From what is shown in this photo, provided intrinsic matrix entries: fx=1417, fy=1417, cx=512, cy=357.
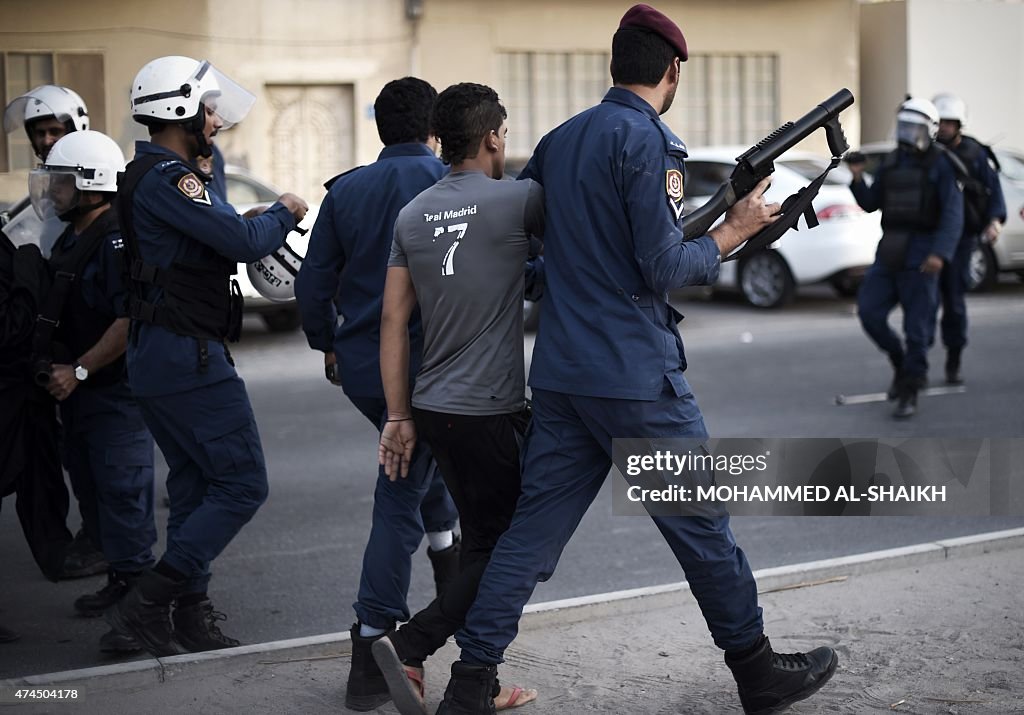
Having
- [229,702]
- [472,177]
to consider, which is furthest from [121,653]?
[472,177]

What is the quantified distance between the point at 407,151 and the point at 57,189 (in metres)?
1.51

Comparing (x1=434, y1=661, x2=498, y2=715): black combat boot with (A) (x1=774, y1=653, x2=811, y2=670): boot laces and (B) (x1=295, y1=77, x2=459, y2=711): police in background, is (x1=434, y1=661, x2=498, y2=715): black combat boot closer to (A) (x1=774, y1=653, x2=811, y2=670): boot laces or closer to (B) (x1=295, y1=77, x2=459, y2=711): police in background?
(B) (x1=295, y1=77, x2=459, y2=711): police in background

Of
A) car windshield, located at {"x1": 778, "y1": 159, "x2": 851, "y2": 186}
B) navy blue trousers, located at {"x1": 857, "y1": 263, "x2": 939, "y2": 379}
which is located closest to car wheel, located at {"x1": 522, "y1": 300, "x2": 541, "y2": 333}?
car windshield, located at {"x1": 778, "y1": 159, "x2": 851, "y2": 186}

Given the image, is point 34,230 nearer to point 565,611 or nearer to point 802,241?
point 565,611

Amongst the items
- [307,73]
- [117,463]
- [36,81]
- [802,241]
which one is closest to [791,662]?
[117,463]

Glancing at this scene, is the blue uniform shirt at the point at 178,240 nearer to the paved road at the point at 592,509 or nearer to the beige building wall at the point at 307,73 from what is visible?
the paved road at the point at 592,509

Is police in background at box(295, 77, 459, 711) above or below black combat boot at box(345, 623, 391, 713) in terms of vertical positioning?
above

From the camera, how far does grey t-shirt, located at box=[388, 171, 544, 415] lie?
407 centimetres

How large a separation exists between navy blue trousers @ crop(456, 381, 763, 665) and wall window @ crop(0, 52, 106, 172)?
3.85 meters

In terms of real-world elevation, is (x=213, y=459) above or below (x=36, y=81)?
below

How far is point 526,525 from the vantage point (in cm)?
406

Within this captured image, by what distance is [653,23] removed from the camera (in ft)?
13.0

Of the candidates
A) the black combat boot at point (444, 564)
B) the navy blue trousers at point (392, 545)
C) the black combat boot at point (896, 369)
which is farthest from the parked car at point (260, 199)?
the navy blue trousers at point (392, 545)

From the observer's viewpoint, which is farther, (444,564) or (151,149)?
(444,564)
